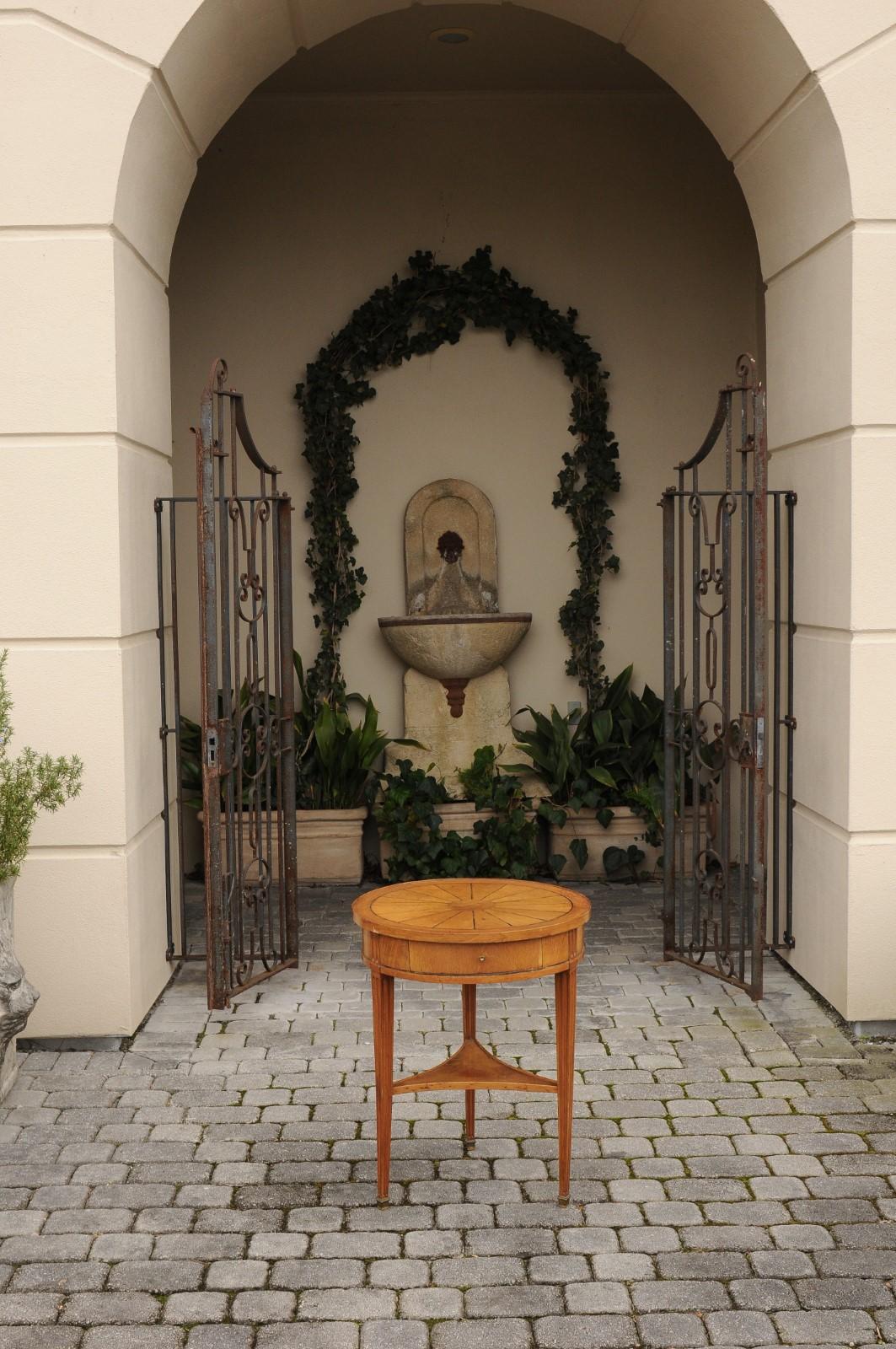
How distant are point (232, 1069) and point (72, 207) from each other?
2.64 meters

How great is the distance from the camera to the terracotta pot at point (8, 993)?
3645 mm

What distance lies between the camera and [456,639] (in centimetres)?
668

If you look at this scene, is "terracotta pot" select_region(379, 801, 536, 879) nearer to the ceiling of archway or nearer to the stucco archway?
the stucco archway

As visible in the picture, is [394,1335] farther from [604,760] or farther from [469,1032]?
[604,760]

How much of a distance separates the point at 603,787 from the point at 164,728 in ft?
8.31

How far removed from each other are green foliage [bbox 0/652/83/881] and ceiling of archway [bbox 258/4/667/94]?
143 inches

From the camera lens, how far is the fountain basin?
6.66m

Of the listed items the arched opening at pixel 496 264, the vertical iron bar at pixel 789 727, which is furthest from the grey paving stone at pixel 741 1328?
the arched opening at pixel 496 264

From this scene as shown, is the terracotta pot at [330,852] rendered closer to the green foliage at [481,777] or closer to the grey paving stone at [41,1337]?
the green foliage at [481,777]

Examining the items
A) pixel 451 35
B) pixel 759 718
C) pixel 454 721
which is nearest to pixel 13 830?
pixel 759 718

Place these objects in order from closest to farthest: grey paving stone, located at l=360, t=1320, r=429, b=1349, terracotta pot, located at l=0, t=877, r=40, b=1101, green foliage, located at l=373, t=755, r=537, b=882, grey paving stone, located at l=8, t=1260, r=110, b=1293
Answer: grey paving stone, located at l=360, t=1320, r=429, b=1349 < grey paving stone, located at l=8, t=1260, r=110, b=1293 < terracotta pot, located at l=0, t=877, r=40, b=1101 < green foliage, located at l=373, t=755, r=537, b=882

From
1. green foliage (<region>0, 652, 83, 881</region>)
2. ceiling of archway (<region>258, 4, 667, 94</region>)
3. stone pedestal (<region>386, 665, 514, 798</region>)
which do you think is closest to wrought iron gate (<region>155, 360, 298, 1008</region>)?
green foliage (<region>0, 652, 83, 881</region>)

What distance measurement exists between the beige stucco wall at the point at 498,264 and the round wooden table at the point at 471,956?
12.6 ft

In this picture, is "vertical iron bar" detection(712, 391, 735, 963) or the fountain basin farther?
the fountain basin
